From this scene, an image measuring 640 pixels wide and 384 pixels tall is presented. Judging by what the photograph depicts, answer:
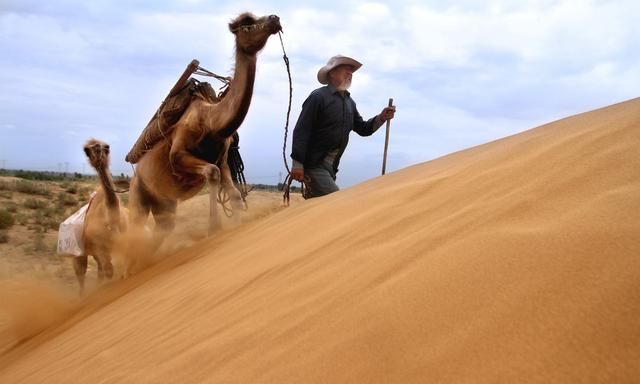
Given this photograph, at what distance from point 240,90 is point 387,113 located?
Answer: 2.04 metres

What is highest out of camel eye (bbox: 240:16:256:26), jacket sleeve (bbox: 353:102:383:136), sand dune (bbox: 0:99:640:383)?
camel eye (bbox: 240:16:256:26)

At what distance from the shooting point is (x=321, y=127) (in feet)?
19.8

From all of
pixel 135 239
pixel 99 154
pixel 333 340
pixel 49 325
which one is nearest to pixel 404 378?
pixel 333 340

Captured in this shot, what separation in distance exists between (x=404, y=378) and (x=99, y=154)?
5.71 m

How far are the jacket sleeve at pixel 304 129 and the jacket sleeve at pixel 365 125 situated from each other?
2.89ft

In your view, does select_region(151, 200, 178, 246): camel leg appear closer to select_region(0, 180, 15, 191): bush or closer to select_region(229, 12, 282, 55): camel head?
select_region(229, 12, 282, 55): camel head

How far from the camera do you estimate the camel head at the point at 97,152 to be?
5.94 meters

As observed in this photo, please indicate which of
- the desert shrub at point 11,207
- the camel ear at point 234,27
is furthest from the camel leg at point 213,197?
the desert shrub at point 11,207

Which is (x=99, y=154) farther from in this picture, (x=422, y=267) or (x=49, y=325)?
(x=422, y=267)

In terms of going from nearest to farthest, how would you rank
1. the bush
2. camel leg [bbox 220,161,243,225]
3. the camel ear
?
camel leg [bbox 220,161,243,225], the camel ear, the bush

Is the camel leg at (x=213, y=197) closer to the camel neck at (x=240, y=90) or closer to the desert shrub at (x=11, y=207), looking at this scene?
the camel neck at (x=240, y=90)

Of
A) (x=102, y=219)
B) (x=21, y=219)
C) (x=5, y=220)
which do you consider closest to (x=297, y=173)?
(x=102, y=219)

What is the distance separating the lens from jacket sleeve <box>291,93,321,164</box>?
229 inches

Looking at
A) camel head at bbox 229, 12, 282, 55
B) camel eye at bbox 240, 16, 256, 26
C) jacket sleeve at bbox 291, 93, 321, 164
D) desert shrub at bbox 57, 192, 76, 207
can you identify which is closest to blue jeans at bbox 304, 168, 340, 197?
jacket sleeve at bbox 291, 93, 321, 164
